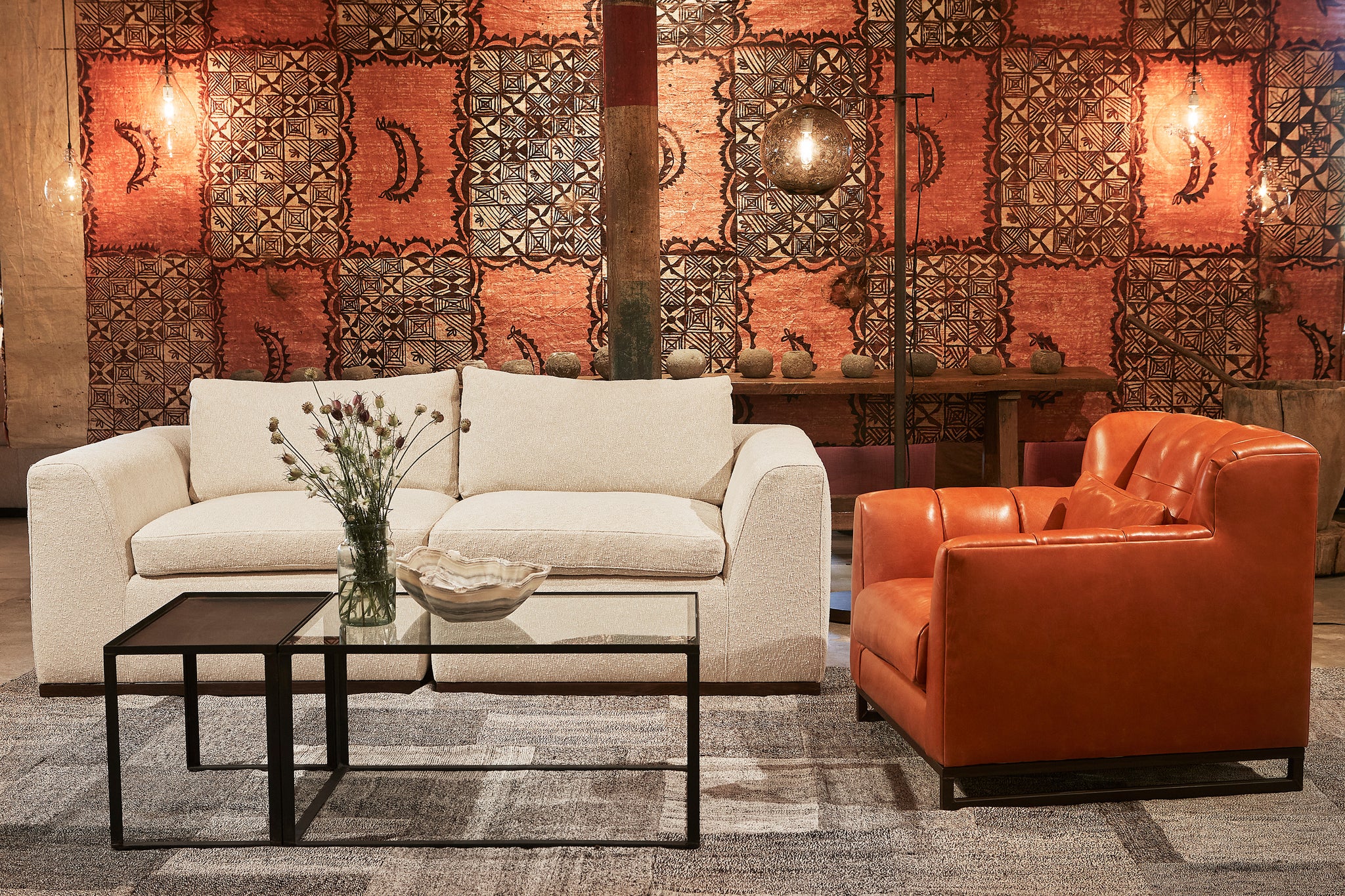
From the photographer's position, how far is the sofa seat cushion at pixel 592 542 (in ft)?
11.5

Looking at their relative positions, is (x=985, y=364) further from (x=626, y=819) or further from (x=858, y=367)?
(x=626, y=819)

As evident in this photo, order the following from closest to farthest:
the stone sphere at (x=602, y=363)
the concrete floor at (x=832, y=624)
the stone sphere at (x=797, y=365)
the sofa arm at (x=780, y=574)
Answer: the sofa arm at (x=780, y=574), the concrete floor at (x=832, y=624), the stone sphere at (x=602, y=363), the stone sphere at (x=797, y=365)

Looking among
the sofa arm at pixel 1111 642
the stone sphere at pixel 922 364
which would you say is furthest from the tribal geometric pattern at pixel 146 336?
the sofa arm at pixel 1111 642

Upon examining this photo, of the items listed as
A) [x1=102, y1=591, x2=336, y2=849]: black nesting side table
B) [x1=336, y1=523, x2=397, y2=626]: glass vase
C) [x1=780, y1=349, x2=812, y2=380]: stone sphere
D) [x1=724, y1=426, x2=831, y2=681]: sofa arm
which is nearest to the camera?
[x1=102, y1=591, x2=336, y2=849]: black nesting side table

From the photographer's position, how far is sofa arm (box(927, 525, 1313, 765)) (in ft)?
8.61

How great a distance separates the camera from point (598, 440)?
4.10 m

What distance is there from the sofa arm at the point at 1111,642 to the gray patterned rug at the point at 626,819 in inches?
7.9

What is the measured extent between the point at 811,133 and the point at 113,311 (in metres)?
4.27

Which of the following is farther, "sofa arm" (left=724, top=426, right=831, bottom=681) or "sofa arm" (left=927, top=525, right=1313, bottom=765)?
"sofa arm" (left=724, top=426, right=831, bottom=681)

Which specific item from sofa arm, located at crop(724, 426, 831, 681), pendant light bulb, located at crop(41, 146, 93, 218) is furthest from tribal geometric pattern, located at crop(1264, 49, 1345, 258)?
pendant light bulb, located at crop(41, 146, 93, 218)

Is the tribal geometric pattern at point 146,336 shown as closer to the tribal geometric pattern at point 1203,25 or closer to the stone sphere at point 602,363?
the stone sphere at point 602,363

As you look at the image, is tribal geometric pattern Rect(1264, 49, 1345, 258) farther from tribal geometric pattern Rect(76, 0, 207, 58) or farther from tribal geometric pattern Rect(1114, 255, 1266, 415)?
tribal geometric pattern Rect(76, 0, 207, 58)

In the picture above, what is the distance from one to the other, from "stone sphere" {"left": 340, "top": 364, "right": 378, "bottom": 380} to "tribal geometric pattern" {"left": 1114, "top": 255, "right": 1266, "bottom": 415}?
429 centimetres

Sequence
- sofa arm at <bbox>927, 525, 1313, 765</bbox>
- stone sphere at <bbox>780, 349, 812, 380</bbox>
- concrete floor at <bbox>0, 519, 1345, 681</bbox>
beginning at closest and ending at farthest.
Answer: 1. sofa arm at <bbox>927, 525, 1313, 765</bbox>
2. concrete floor at <bbox>0, 519, 1345, 681</bbox>
3. stone sphere at <bbox>780, 349, 812, 380</bbox>
